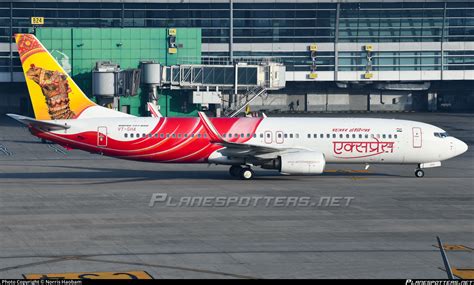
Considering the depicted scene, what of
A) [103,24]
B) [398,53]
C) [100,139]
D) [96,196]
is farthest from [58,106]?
[398,53]

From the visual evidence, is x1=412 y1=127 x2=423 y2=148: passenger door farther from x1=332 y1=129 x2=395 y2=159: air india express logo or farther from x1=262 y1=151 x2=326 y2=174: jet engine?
x1=262 y1=151 x2=326 y2=174: jet engine

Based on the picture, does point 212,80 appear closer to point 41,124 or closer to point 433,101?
point 433,101

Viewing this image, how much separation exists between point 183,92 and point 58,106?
48589 millimetres

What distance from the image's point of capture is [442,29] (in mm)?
117125

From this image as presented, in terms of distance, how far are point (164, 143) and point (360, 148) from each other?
40.1 ft

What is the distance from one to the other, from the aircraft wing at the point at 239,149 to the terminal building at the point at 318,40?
56.0m

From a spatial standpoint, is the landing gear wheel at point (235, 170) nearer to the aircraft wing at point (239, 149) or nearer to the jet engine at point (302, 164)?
the aircraft wing at point (239, 149)

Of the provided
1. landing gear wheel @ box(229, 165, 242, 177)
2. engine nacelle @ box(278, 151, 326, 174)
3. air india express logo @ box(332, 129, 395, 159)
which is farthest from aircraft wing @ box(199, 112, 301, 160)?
air india express logo @ box(332, 129, 395, 159)

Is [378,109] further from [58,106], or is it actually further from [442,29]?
[58,106]

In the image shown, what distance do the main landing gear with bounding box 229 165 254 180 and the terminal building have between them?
54.5 metres

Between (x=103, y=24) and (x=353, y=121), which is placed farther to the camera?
(x=103, y=24)

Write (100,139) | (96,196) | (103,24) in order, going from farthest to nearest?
1. (103,24)
2. (100,139)
3. (96,196)

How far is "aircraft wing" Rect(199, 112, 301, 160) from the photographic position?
4956cm

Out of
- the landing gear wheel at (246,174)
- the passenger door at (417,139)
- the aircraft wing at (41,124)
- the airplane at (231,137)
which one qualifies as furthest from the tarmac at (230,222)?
the aircraft wing at (41,124)
